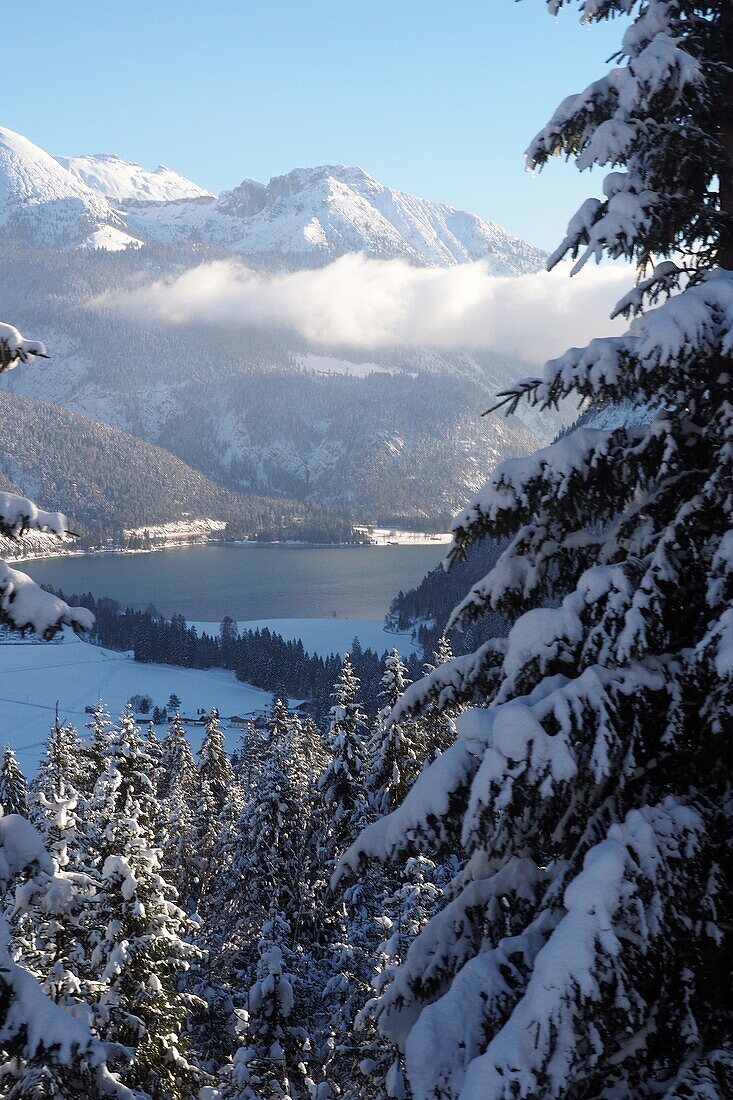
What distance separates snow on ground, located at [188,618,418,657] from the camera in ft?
497

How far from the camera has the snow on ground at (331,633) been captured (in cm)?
15162

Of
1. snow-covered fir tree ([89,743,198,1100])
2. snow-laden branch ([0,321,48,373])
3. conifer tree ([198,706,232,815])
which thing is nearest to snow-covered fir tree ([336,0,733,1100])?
snow-laden branch ([0,321,48,373])

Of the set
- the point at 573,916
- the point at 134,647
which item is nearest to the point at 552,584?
the point at 573,916

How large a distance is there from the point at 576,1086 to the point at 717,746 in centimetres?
169

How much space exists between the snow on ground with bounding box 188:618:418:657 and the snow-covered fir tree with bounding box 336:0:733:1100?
139641mm

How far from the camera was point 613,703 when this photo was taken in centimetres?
392

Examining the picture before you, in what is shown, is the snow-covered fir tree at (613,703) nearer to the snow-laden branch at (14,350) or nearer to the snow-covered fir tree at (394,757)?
the snow-laden branch at (14,350)

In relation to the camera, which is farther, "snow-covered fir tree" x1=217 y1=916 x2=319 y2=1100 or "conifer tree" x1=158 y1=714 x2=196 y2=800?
"conifer tree" x1=158 y1=714 x2=196 y2=800

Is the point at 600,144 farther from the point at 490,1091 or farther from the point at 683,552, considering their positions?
the point at 490,1091

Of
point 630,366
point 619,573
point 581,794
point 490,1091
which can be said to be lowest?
point 490,1091

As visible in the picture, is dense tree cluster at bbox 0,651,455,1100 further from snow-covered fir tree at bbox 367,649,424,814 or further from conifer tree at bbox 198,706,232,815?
conifer tree at bbox 198,706,232,815

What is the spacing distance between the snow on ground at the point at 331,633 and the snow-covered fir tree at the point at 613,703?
139641 mm

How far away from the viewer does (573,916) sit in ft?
11.4

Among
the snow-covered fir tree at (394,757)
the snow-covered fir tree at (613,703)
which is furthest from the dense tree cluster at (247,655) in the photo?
→ the snow-covered fir tree at (613,703)
